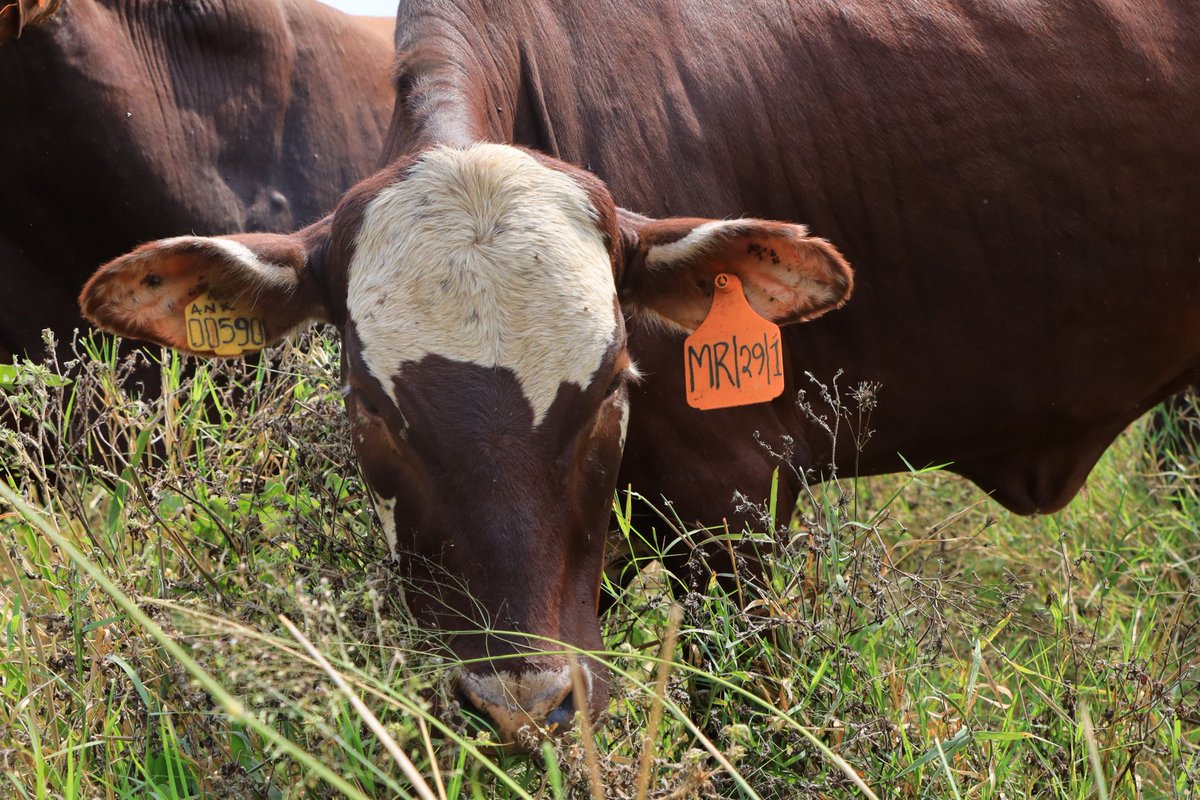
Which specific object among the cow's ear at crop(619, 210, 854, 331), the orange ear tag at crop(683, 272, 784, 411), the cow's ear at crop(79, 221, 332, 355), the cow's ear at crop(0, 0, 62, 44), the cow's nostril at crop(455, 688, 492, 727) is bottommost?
the cow's nostril at crop(455, 688, 492, 727)

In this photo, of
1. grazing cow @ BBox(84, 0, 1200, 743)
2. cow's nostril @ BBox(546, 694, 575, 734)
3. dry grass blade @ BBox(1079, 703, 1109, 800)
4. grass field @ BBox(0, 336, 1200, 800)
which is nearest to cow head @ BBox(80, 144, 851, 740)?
cow's nostril @ BBox(546, 694, 575, 734)

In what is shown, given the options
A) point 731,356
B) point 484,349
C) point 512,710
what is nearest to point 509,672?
point 512,710

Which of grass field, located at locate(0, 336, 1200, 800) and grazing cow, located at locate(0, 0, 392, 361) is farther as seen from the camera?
grazing cow, located at locate(0, 0, 392, 361)

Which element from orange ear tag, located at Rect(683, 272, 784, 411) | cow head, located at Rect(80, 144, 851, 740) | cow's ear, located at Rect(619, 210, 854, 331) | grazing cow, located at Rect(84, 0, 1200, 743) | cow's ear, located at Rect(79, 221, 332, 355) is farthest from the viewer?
grazing cow, located at Rect(84, 0, 1200, 743)

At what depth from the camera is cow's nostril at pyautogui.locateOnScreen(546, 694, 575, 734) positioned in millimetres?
2451

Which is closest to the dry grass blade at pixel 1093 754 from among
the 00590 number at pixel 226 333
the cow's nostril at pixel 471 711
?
the cow's nostril at pixel 471 711

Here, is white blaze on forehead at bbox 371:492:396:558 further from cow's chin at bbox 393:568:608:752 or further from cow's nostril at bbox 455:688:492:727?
cow's nostril at bbox 455:688:492:727

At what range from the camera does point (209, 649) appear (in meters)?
2.56

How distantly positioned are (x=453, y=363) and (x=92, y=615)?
1.28m

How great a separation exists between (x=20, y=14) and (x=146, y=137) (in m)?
0.65

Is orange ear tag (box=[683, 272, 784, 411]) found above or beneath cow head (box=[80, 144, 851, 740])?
beneath

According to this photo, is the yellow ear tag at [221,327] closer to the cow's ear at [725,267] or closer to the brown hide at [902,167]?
the brown hide at [902,167]

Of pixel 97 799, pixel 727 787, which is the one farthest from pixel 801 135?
pixel 97 799

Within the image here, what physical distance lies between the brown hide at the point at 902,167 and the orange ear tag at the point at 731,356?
206 mm
